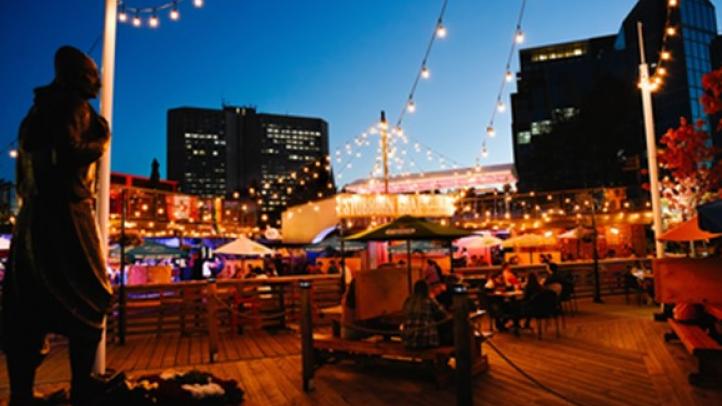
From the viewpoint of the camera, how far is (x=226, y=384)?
5.04m

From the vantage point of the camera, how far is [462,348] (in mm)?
4188

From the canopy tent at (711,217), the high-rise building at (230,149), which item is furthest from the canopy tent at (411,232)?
the high-rise building at (230,149)

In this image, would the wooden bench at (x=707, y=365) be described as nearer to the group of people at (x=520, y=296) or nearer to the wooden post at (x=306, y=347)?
the group of people at (x=520, y=296)

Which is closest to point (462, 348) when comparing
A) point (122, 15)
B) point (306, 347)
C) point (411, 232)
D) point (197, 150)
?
point (306, 347)

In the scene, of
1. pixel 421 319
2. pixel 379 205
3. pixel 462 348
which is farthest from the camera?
pixel 379 205

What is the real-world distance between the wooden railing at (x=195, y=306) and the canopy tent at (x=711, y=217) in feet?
22.8

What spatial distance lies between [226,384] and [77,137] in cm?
292

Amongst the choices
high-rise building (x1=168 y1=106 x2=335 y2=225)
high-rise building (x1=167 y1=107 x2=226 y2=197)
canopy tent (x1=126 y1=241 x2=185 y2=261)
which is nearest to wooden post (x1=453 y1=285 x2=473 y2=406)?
canopy tent (x1=126 y1=241 x2=185 y2=261)

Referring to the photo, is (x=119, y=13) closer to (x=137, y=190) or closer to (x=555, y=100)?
(x=137, y=190)

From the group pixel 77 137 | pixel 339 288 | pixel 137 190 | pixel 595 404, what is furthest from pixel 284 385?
pixel 137 190

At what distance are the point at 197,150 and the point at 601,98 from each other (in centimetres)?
7519

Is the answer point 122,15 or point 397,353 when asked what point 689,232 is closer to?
point 397,353

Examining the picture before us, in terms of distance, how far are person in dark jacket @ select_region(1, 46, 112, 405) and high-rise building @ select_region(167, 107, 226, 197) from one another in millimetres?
94334

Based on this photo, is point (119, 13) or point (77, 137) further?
point (119, 13)
